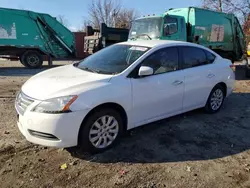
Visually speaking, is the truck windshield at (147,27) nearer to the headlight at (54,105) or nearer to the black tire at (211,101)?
the black tire at (211,101)

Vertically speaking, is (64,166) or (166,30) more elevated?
(166,30)

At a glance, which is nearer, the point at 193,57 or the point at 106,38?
the point at 193,57

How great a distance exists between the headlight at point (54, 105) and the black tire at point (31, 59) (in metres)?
10.9

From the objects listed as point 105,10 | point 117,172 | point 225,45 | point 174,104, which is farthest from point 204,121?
point 105,10

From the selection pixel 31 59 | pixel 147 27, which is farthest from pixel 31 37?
pixel 147 27

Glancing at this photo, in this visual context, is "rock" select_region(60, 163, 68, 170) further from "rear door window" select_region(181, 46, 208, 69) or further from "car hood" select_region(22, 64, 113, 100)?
"rear door window" select_region(181, 46, 208, 69)

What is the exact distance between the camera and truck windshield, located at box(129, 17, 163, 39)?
9508 millimetres

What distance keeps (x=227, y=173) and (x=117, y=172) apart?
1.45 m

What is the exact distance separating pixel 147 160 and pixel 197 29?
27.2 feet

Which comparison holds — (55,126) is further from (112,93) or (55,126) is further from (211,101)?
(211,101)

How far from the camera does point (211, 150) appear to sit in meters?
4.01

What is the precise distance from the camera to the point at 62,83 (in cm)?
362

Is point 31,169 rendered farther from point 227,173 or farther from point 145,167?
point 227,173

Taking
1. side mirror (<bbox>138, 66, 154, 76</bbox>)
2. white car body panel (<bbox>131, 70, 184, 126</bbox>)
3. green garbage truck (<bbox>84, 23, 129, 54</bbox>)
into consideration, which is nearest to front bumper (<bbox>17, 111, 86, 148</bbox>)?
white car body panel (<bbox>131, 70, 184, 126</bbox>)
